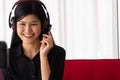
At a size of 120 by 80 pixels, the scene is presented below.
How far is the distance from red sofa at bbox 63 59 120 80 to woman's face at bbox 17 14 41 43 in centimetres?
48

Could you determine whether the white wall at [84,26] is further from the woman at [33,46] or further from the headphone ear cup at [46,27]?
the headphone ear cup at [46,27]

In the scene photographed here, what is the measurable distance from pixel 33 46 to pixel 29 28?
14 centimetres

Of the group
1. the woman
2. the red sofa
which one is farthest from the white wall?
the woman

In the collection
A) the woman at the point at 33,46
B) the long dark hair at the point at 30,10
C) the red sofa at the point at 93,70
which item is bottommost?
the red sofa at the point at 93,70

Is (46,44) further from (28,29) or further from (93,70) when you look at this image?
(93,70)

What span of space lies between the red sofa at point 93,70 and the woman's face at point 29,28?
481 mm

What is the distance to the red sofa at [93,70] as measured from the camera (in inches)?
52.9

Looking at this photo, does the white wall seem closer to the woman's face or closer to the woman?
the woman

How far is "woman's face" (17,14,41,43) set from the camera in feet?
2.95

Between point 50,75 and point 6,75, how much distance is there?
185 millimetres

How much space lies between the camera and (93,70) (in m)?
1.36

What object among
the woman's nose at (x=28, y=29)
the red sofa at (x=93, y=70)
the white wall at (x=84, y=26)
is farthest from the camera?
the white wall at (x=84, y=26)

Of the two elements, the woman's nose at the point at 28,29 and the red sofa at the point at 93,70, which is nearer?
the woman's nose at the point at 28,29

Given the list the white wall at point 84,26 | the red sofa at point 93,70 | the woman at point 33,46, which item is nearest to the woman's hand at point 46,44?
the woman at point 33,46
